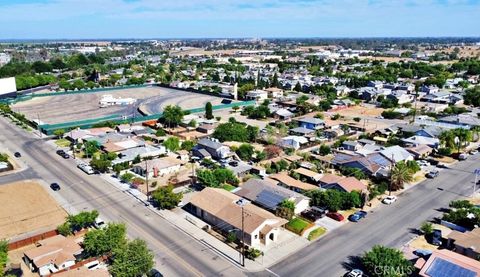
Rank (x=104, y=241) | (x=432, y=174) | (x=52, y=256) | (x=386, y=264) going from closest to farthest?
(x=386, y=264) < (x=104, y=241) < (x=52, y=256) < (x=432, y=174)

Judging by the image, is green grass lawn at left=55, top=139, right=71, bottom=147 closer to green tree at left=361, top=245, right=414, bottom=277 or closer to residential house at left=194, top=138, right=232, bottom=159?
residential house at left=194, top=138, right=232, bottom=159

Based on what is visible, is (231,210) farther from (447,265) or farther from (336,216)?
(447,265)

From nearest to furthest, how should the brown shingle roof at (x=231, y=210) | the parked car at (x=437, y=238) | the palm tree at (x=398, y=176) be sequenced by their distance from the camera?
the parked car at (x=437, y=238), the brown shingle roof at (x=231, y=210), the palm tree at (x=398, y=176)

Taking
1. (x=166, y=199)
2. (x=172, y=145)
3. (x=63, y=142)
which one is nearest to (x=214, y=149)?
(x=172, y=145)

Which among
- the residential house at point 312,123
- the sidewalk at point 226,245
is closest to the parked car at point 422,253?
the sidewalk at point 226,245

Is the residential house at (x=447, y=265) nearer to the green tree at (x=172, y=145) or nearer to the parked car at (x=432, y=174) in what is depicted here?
the parked car at (x=432, y=174)
